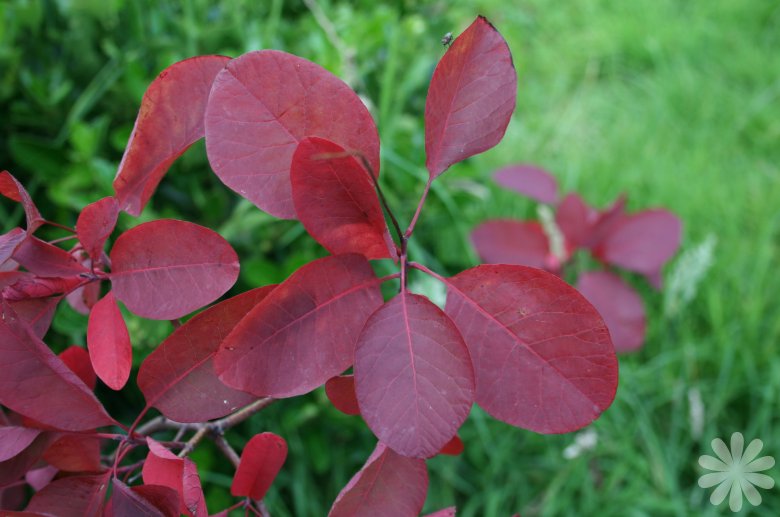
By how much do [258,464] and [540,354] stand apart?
210 mm

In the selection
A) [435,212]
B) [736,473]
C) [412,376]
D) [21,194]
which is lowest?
[435,212]

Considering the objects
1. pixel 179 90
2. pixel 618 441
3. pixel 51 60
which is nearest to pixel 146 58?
pixel 51 60

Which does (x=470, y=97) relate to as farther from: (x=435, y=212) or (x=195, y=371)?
(x=435, y=212)

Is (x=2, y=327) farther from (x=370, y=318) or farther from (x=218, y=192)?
(x=218, y=192)

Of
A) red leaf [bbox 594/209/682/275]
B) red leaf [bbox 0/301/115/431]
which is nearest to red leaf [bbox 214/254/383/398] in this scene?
red leaf [bbox 0/301/115/431]

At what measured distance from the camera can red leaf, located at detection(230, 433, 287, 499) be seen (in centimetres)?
48

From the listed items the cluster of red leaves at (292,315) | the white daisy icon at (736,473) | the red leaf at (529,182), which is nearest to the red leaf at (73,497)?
the cluster of red leaves at (292,315)

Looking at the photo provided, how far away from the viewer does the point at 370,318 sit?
0.43 meters

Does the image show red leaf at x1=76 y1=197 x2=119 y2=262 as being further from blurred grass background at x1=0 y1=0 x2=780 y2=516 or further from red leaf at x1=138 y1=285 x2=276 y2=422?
blurred grass background at x1=0 y1=0 x2=780 y2=516

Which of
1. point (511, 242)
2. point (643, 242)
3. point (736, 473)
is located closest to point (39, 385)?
point (736, 473)

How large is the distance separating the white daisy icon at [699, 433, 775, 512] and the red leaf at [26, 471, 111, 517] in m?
0.39

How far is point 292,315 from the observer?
17.0 inches

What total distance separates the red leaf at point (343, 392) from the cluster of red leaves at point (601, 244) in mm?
880

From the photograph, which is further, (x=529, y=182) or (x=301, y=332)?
(x=529, y=182)
